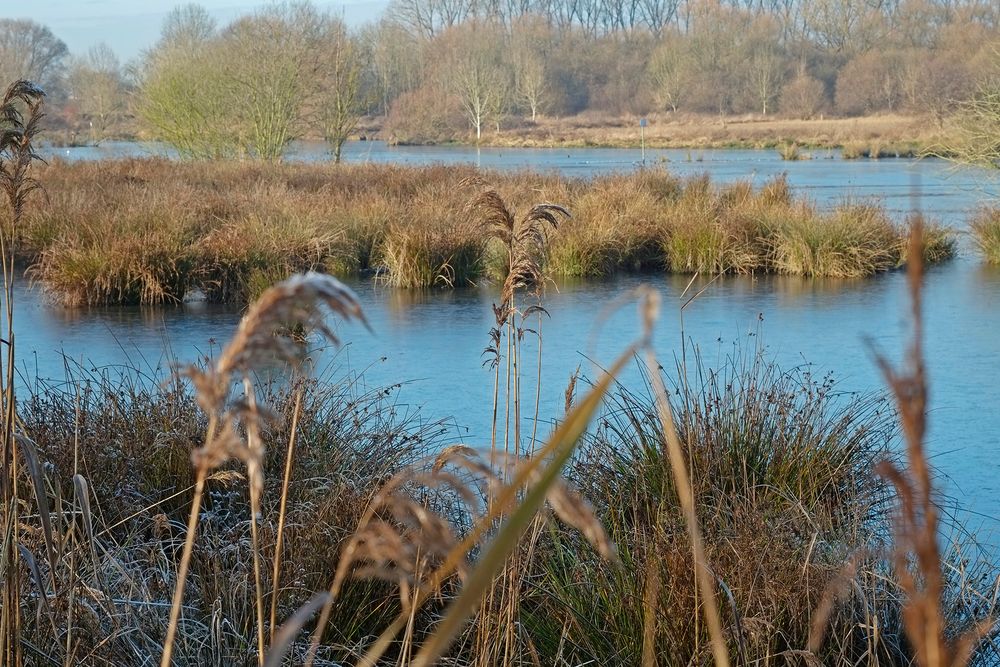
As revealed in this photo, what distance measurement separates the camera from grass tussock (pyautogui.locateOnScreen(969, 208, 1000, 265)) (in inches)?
495

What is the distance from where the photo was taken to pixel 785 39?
76125 millimetres

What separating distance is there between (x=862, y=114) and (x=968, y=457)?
5620 cm

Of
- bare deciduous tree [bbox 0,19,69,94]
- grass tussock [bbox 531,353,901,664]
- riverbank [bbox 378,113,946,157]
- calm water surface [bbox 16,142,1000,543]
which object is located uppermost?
bare deciduous tree [bbox 0,19,69,94]

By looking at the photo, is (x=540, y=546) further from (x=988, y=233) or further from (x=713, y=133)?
(x=713, y=133)

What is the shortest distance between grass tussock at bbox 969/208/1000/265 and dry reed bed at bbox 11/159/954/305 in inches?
12.8

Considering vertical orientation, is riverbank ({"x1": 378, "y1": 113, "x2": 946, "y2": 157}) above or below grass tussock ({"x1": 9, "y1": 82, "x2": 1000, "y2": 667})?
above

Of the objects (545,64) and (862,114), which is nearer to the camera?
(862,114)

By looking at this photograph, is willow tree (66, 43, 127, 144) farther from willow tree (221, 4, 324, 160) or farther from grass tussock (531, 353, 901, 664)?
grass tussock (531, 353, 901, 664)

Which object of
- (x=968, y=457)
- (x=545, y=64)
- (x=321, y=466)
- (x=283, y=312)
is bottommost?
(x=968, y=457)

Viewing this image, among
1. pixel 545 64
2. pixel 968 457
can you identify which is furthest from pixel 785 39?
pixel 968 457

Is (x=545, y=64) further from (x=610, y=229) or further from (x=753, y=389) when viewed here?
(x=753, y=389)

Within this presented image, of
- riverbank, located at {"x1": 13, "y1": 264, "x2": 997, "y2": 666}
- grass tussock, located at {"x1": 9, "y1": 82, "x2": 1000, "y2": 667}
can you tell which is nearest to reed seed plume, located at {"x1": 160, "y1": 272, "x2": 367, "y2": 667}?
grass tussock, located at {"x1": 9, "y1": 82, "x2": 1000, "y2": 667}

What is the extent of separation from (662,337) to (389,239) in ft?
15.6

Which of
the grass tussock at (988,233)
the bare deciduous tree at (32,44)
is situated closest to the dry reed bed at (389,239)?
the grass tussock at (988,233)
